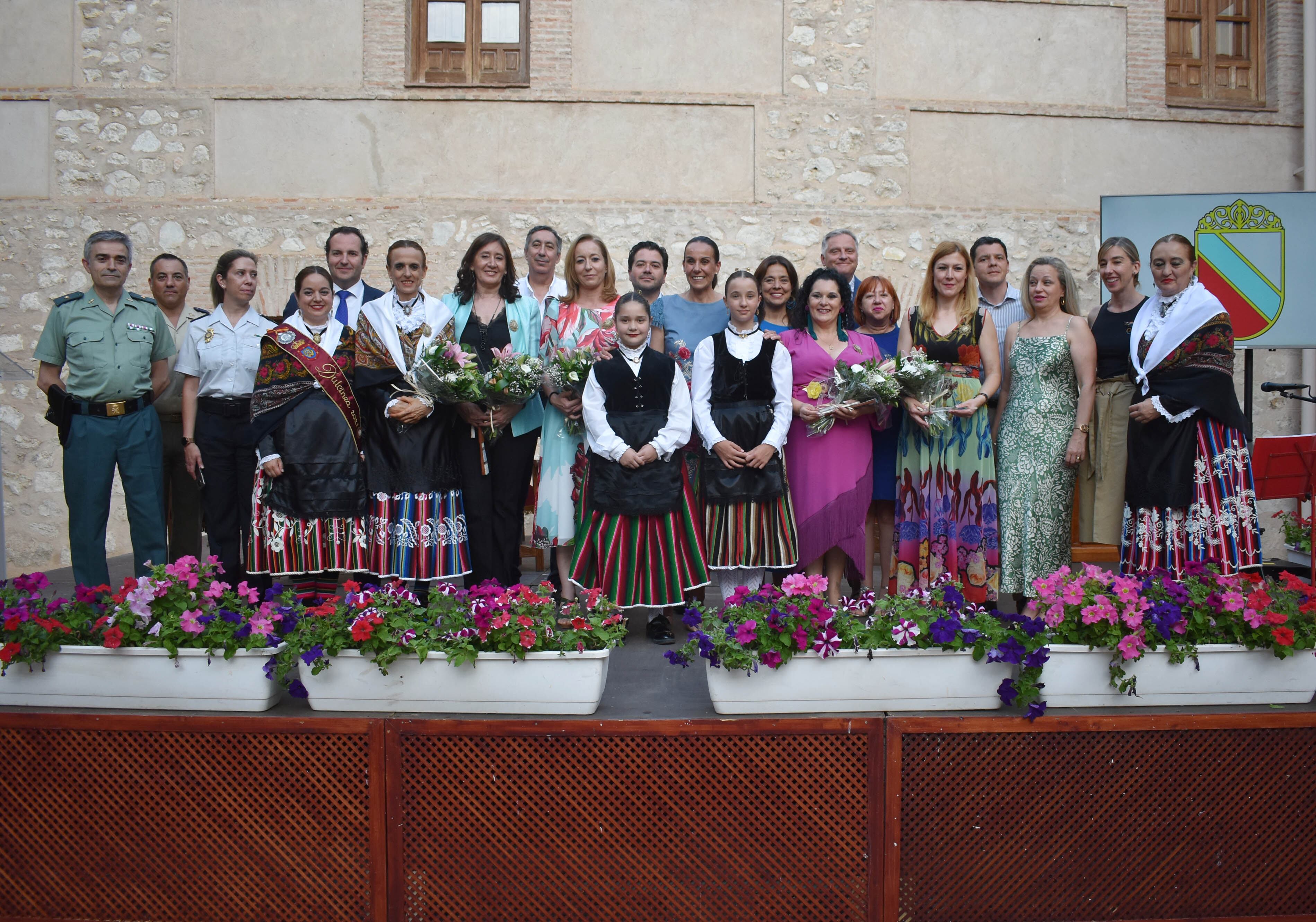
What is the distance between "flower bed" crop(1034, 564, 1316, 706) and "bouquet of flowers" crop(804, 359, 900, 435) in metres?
1.19

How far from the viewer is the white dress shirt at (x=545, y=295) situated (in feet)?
15.1

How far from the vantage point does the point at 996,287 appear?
4930 mm

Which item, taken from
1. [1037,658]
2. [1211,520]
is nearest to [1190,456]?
[1211,520]

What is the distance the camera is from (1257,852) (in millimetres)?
2873

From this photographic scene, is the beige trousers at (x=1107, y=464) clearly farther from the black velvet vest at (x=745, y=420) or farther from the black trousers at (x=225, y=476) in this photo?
the black trousers at (x=225, y=476)

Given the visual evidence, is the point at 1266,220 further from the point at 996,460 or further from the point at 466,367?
the point at 466,367

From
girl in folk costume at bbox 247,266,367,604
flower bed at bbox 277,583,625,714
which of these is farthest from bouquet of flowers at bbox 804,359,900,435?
girl in folk costume at bbox 247,266,367,604

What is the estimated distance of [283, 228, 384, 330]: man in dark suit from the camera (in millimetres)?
4508

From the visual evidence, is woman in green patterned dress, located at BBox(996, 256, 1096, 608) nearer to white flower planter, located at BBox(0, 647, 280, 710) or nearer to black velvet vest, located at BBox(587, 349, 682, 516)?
black velvet vest, located at BBox(587, 349, 682, 516)

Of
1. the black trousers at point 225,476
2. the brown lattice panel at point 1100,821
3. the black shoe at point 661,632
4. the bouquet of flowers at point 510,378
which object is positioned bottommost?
the brown lattice panel at point 1100,821

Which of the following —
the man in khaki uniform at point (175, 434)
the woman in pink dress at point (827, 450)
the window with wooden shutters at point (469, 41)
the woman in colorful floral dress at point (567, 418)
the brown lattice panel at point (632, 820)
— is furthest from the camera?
the window with wooden shutters at point (469, 41)

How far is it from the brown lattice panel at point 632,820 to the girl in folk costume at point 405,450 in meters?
1.35

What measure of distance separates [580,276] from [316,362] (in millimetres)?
1225

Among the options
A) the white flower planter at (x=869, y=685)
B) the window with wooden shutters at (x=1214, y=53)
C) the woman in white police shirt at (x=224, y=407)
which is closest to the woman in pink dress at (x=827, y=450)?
the white flower planter at (x=869, y=685)
